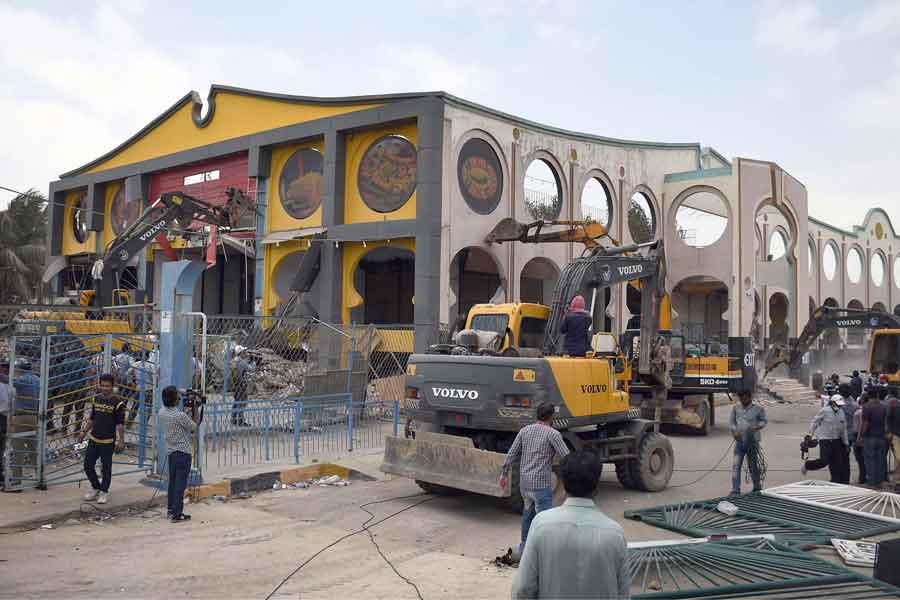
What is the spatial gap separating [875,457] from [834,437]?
641 millimetres

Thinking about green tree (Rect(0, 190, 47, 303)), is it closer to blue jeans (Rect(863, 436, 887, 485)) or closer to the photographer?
the photographer

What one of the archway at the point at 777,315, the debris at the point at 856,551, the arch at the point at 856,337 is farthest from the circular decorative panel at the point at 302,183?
the arch at the point at 856,337

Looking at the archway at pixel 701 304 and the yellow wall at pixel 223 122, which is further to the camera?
the archway at pixel 701 304

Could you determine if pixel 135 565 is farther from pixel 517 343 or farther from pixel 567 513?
pixel 517 343

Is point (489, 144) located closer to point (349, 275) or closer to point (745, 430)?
point (349, 275)

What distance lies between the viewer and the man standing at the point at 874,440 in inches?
460

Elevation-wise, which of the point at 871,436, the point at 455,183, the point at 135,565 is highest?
the point at 455,183

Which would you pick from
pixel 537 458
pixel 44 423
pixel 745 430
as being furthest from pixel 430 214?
pixel 537 458

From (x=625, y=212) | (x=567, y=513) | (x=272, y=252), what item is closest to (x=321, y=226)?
(x=272, y=252)

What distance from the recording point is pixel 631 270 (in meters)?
12.9

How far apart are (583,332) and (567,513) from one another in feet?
24.0

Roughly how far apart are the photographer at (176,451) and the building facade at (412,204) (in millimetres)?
15078

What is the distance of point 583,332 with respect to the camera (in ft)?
35.4

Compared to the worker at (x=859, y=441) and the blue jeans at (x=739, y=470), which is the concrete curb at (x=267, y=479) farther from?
the worker at (x=859, y=441)
